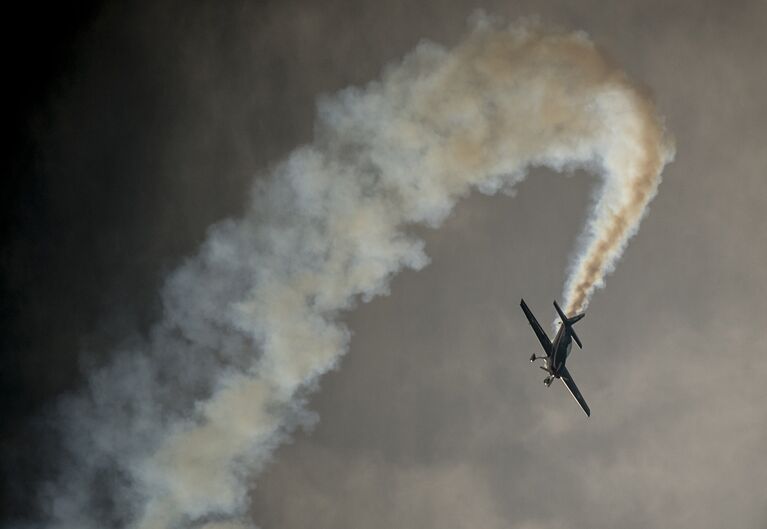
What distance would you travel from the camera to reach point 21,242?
261 ft

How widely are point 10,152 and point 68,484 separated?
47733mm

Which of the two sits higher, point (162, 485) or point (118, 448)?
point (118, 448)

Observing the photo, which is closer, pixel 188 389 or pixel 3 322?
pixel 188 389

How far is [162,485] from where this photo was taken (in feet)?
183

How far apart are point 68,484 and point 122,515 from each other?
668 cm

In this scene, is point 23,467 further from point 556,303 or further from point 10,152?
point 556,303

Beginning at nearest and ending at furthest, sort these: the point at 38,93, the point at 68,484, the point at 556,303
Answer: the point at 556,303
the point at 68,484
the point at 38,93

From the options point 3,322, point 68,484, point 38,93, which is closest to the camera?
point 68,484

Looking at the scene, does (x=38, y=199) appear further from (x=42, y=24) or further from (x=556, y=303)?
(x=556, y=303)

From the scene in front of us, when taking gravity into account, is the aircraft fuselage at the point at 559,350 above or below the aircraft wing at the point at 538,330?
below

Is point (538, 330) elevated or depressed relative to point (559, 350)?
elevated

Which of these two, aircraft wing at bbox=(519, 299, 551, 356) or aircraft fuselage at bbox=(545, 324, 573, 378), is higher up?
aircraft wing at bbox=(519, 299, 551, 356)

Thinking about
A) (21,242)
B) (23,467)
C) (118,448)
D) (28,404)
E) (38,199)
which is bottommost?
(118,448)

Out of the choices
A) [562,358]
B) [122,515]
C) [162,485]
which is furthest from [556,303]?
[122,515]
